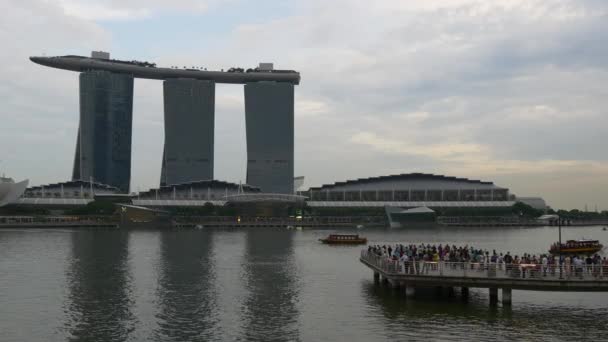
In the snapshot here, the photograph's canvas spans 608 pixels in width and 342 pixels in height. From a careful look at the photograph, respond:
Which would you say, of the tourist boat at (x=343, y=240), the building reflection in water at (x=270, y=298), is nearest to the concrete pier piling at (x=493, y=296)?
the building reflection in water at (x=270, y=298)

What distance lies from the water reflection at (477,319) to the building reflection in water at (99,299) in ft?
51.1

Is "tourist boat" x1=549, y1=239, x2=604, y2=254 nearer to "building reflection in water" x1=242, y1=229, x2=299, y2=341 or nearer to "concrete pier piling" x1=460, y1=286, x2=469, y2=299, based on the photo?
"building reflection in water" x1=242, y1=229, x2=299, y2=341

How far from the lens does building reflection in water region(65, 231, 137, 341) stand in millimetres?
37406

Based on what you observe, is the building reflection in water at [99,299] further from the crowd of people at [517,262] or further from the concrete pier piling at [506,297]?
the concrete pier piling at [506,297]

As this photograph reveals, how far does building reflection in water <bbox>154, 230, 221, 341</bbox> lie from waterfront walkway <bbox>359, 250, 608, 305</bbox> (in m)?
13.0

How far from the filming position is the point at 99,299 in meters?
47.2

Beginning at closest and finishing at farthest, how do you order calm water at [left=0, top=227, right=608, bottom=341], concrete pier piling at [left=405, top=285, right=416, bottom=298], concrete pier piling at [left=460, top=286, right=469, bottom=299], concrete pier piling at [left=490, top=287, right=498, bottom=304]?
calm water at [left=0, top=227, right=608, bottom=341]
concrete pier piling at [left=490, top=287, right=498, bottom=304]
concrete pier piling at [left=405, top=285, right=416, bottom=298]
concrete pier piling at [left=460, top=286, right=469, bottom=299]

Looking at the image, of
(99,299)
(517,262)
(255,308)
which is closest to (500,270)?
(517,262)

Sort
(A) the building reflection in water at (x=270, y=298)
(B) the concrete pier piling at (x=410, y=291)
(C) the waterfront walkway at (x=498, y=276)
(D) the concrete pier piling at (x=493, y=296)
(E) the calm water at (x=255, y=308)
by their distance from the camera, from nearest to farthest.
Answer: (E) the calm water at (x=255, y=308), (A) the building reflection in water at (x=270, y=298), (C) the waterfront walkway at (x=498, y=276), (D) the concrete pier piling at (x=493, y=296), (B) the concrete pier piling at (x=410, y=291)

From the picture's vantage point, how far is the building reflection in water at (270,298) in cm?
3716

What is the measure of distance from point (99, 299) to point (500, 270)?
27.4m

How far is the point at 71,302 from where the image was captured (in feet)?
151

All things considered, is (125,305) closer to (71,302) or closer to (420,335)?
(71,302)

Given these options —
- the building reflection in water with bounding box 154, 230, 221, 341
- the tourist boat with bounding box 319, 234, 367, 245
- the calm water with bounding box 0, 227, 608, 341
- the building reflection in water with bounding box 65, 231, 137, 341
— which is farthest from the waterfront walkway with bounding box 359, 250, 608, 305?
the tourist boat with bounding box 319, 234, 367, 245
